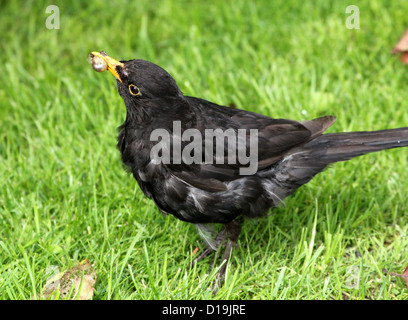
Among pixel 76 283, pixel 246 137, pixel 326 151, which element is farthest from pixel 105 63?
pixel 326 151

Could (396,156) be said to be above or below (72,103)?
below

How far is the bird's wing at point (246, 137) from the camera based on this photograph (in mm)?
3109

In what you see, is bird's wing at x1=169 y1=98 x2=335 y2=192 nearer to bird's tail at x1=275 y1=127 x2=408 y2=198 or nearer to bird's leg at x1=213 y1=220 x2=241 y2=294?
bird's tail at x1=275 y1=127 x2=408 y2=198

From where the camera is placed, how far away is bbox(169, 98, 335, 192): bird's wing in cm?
311

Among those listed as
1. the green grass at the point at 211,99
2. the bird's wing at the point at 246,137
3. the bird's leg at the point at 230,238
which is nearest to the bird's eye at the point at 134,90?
the bird's wing at the point at 246,137

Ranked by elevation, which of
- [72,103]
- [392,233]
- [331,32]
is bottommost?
[392,233]

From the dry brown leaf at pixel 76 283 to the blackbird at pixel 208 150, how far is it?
565mm

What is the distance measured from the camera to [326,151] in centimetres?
322

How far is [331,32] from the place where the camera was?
5293 mm

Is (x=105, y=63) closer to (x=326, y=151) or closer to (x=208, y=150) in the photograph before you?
(x=208, y=150)
